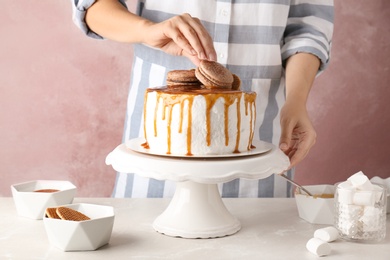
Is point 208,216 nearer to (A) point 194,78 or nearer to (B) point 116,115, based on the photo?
(A) point 194,78

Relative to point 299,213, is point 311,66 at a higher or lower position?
higher

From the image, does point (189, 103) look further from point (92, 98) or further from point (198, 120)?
point (92, 98)

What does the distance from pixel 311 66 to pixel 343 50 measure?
1026mm

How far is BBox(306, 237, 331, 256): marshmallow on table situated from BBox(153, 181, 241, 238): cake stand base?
0.19m

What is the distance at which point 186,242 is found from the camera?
4.60ft

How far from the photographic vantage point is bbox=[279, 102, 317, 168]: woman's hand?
173 centimetres

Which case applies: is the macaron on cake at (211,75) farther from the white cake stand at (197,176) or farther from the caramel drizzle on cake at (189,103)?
the white cake stand at (197,176)

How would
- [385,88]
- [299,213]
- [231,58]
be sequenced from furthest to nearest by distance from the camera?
[385,88]
[231,58]
[299,213]

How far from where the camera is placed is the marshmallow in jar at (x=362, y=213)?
1412 mm

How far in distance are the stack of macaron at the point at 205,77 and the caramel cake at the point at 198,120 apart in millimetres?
11

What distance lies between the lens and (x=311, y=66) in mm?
1961

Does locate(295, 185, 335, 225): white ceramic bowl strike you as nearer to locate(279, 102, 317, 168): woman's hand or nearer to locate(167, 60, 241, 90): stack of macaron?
locate(279, 102, 317, 168): woman's hand

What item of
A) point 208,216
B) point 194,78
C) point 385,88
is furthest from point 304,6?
point 385,88

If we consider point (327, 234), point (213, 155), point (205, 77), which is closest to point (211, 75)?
point (205, 77)
